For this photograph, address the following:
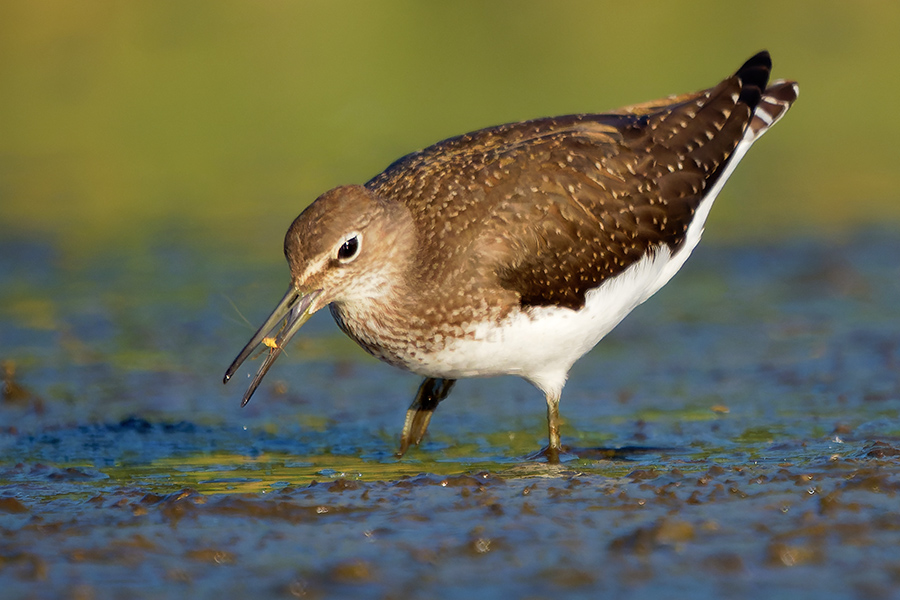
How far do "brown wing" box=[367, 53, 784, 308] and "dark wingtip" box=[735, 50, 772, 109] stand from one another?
1.33 feet

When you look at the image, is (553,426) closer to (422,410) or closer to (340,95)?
(422,410)

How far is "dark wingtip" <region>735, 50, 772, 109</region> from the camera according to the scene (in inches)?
333

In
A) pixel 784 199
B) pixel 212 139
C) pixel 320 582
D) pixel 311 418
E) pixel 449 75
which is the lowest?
pixel 320 582

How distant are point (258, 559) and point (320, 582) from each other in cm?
45

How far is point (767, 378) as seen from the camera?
354 inches

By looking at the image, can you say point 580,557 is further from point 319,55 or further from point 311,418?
point 319,55

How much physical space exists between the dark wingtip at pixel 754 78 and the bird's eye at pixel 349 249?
323 centimetres

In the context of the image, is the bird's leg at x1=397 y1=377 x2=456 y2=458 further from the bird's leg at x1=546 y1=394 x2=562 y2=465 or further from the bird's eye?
the bird's eye

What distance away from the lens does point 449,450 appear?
7.73 metres

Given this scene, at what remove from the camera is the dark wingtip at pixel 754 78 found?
8453mm

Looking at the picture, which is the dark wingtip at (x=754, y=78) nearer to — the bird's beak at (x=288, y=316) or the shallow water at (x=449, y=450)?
the shallow water at (x=449, y=450)

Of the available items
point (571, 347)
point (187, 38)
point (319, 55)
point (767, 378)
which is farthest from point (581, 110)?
point (571, 347)

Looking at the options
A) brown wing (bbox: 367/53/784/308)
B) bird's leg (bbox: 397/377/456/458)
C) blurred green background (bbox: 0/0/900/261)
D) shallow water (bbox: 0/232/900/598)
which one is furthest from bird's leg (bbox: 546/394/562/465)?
blurred green background (bbox: 0/0/900/261)

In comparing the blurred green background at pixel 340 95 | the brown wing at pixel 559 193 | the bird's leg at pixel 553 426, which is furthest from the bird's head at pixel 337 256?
the blurred green background at pixel 340 95
